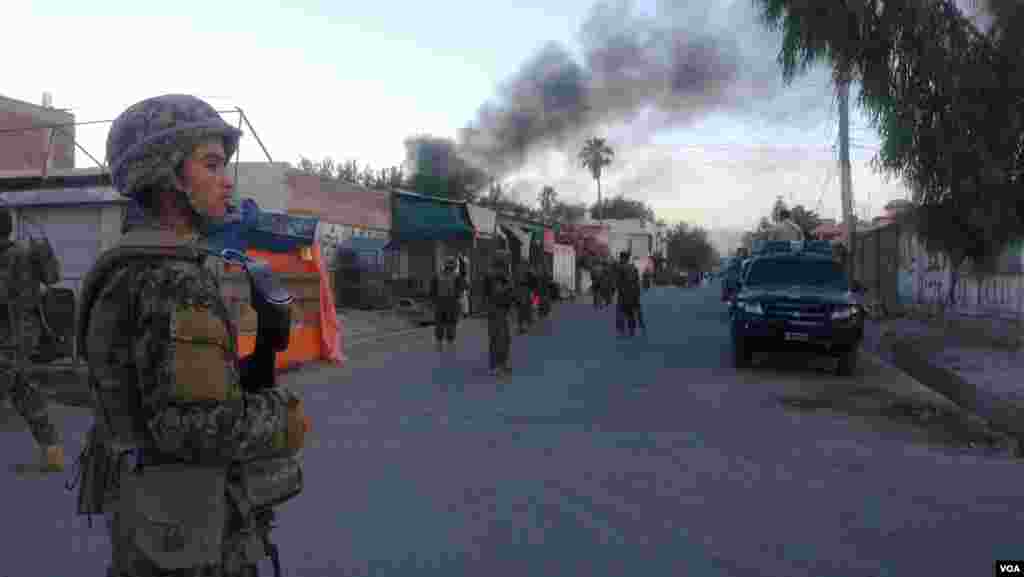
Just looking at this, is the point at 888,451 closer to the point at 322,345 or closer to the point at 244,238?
the point at 244,238

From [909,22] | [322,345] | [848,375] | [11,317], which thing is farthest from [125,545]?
[909,22]

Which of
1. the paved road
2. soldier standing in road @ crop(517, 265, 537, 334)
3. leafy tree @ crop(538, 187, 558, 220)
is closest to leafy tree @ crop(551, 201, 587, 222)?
leafy tree @ crop(538, 187, 558, 220)

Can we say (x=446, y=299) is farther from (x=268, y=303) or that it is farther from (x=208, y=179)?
(x=268, y=303)

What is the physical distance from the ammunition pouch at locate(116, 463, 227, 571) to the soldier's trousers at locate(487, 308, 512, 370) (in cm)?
1080

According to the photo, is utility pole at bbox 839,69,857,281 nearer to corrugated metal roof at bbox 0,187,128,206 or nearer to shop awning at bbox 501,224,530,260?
shop awning at bbox 501,224,530,260

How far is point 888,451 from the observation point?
7613 mm

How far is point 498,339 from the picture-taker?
12.8 meters

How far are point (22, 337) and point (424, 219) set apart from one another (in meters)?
18.4

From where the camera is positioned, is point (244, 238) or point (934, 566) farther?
point (244, 238)

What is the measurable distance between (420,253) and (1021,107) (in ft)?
53.4

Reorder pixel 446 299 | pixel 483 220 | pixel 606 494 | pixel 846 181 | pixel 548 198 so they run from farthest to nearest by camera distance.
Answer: pixel 548 198 < pixel 483 220 < pixel 846 181 < pixel 446 299 < pixel 606 494

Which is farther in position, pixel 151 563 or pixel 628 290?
pixel 628 290

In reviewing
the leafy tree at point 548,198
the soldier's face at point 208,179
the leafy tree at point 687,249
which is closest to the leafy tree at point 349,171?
the leafy tree at point 548,198

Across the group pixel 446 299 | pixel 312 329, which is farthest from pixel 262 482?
pixel 446 299
